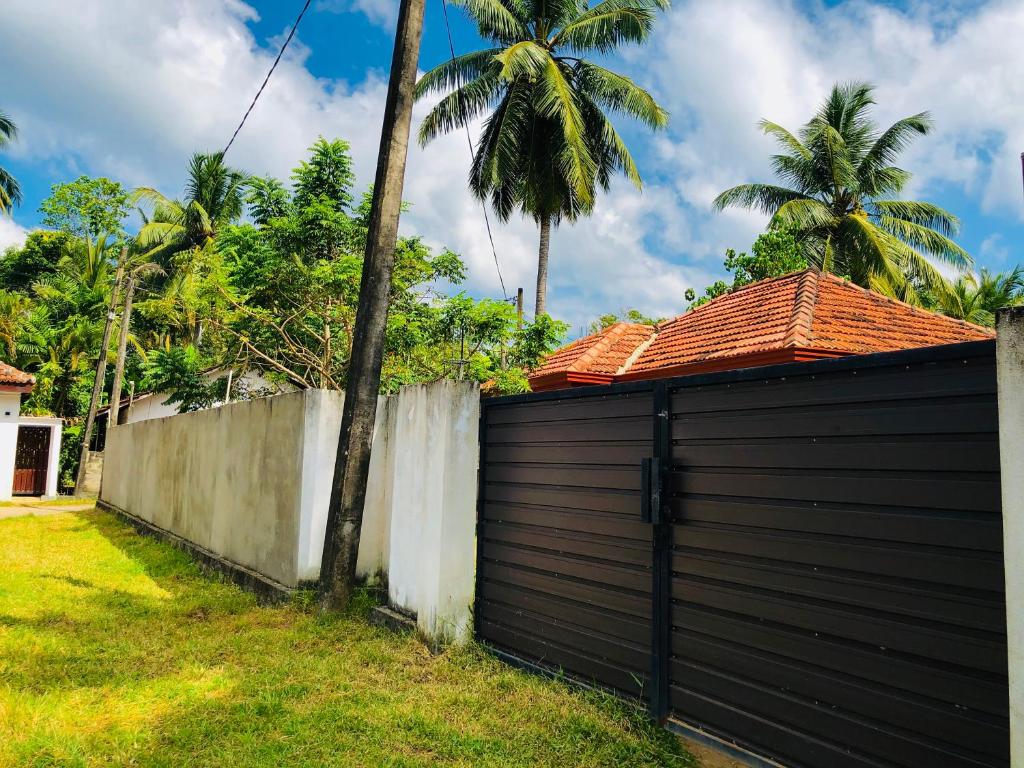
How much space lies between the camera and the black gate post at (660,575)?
3.56m

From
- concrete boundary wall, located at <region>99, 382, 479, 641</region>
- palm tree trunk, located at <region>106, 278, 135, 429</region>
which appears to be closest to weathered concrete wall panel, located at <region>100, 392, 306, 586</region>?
concrete boundary wall, located at <region>99, 382, 479, 641</region>

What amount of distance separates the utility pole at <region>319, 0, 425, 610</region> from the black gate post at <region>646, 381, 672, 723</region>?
111 inches

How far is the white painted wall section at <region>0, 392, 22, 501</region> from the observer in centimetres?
1909

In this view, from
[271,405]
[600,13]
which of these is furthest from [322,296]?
[600,13]

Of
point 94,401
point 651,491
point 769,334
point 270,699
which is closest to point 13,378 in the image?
point 94,401

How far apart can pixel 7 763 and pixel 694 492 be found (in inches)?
A: 130

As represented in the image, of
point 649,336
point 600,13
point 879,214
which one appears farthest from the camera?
point 879,214

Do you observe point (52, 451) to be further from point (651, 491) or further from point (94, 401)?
point (651, 491)

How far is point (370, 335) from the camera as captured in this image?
5891mm

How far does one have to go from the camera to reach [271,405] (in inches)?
281

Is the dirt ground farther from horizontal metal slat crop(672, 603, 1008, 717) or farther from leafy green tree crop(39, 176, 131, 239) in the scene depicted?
leafy green tree crop(39, 176, 131, 239)

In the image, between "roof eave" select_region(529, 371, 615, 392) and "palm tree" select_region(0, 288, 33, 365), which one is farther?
"palm tree" select_region(0, 288, 33, 365)

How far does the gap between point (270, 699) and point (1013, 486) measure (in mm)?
3569

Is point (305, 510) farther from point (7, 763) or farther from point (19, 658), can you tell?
point (7, 763)
